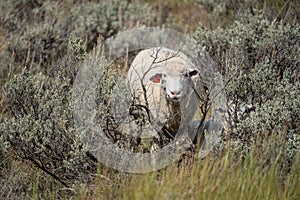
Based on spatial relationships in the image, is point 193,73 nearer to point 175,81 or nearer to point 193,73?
point 193,73

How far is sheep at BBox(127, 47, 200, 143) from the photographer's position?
484 centimetres

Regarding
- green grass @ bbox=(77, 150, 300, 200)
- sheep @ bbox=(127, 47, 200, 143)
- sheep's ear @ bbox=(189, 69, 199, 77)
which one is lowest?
green grass @ bbox=(77, 150, 300, 200)

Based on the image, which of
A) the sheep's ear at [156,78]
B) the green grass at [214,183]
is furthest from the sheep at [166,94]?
the green grass at [214,183]

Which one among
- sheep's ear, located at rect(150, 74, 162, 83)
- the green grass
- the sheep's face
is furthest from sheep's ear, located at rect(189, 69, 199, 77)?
the green grass

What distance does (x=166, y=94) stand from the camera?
→ 16.1 ft

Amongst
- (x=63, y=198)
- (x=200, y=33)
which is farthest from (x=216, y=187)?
Result: (x=200, y=33)

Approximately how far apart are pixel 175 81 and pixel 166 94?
0.20 meters

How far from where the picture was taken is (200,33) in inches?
253

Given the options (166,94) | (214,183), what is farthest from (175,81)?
(214,183)

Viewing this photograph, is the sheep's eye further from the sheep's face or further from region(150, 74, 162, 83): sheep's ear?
region(150, 74, 162, 83): sheep's ear

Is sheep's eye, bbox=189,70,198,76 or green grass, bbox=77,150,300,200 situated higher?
sheep's eye, bbox=189,70,198,76

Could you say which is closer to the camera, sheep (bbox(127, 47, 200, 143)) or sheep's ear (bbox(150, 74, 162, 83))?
sheep (bbox(127, 47, 200, 143))

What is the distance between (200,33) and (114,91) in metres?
1.78

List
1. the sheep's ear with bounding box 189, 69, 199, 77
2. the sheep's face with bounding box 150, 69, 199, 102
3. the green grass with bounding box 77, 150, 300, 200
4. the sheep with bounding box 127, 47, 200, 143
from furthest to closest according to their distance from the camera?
the sheep's ear with bounding box 189, 69, 199, 77 → the sheep with bounding box 127, 47, 200, 143 → the sheep's face with bounding box 150, 69, 199, 102 → the green grass with bounding box 77, 150, 300, 200
